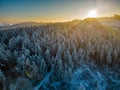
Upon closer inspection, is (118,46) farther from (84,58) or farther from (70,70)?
(70,70)

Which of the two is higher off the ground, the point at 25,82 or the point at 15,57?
the point at 15,57

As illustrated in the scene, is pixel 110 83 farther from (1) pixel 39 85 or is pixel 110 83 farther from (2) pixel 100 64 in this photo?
(1) pixel 39 85

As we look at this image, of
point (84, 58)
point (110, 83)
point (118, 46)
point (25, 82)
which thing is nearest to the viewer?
point (25, 82)

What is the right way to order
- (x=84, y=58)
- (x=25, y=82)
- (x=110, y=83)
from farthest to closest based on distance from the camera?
(x=84, y=58), (x=110, y=83), (x=25, y=82)

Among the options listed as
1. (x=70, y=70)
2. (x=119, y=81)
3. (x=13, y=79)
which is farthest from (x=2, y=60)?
(x=119, y=81)

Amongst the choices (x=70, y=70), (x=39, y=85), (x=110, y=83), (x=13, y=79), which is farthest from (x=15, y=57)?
(x=110, y=83)

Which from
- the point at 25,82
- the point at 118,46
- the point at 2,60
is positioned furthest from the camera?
the point at 118,46

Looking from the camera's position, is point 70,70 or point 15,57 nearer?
point 70,70

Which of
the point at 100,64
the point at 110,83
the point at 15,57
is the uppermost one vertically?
the point at 15,57

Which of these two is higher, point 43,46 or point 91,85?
point 43,46
